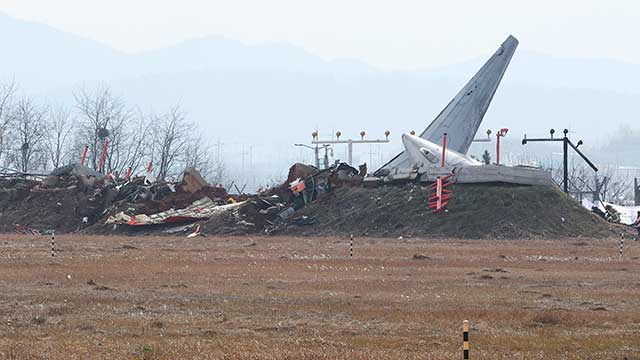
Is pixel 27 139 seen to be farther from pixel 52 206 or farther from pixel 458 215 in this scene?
pixel 458 215

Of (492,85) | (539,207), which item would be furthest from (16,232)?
(492,85)

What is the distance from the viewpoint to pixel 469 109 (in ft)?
274

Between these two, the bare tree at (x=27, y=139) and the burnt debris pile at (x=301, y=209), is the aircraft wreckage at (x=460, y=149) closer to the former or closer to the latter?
the burnt debris pile at (x=301, y=209)

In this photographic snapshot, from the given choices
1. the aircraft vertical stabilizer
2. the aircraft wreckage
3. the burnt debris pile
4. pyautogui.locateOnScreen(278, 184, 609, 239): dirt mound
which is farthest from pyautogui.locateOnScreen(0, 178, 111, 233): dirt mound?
the aircraft vertical stabilizer

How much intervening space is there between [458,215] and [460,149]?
20.5 m

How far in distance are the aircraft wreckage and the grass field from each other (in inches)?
775

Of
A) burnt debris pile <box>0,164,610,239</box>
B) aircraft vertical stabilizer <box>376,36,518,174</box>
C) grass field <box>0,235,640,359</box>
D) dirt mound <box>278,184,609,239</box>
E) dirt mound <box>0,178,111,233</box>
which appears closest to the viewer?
grass field <box>0,235,640,359</box>

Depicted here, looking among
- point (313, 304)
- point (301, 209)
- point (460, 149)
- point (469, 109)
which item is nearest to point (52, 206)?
point (301, 209)

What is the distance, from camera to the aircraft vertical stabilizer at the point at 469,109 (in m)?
82.7

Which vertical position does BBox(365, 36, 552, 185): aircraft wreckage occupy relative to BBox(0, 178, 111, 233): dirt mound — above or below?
above

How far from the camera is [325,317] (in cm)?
2478

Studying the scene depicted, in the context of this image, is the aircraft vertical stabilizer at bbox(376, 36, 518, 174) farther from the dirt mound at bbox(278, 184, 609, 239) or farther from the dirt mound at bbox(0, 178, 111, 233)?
the dirt mound at bbox(0, 178, 111, 233)

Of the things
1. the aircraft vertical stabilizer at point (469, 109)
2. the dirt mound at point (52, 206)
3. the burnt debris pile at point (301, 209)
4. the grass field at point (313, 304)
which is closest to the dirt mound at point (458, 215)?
the burnt debris pile at point (301, 209)

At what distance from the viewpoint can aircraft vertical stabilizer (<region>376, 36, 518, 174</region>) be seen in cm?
8269
